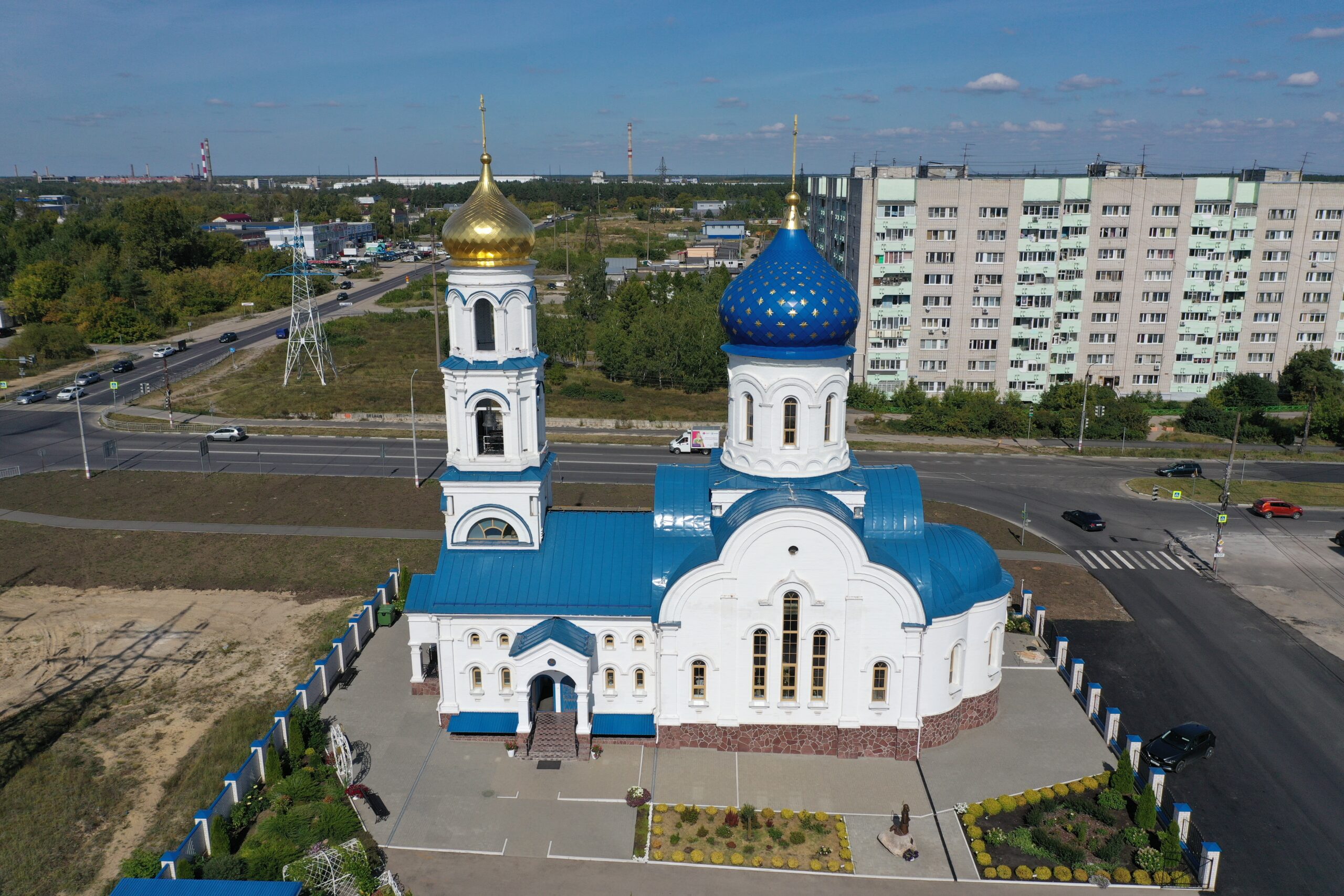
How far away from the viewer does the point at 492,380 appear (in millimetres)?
24156

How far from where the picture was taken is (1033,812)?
69.6 feet

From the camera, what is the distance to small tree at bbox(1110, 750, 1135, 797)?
21859 mm

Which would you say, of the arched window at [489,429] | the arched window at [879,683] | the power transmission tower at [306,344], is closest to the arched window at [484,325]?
the arched window at [489,429]

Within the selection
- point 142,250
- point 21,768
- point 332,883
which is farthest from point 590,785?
point 142,250

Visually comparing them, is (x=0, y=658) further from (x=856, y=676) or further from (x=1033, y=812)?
(x=1033, y=812)

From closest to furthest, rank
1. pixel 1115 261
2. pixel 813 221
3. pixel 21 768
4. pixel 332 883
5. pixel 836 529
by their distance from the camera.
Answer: pixel 332 883 < pixel 836 529 < pixel 21 768 < pixel 1115 261 < pixel 813 221

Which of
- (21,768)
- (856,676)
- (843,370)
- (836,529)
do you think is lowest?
(21,768)

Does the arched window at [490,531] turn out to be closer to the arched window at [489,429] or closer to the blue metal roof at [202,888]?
the arched window at [489,429]

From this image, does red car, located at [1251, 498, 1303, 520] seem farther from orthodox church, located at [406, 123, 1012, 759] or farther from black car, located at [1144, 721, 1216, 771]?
orthodox church, located at [406, 123, 1012, 759]

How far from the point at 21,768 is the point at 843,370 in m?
23.9

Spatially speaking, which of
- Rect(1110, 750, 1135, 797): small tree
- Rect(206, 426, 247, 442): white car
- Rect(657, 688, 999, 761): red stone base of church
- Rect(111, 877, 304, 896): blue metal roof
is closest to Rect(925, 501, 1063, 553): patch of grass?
Rect(657, 688, 999, 761): red stone base of church

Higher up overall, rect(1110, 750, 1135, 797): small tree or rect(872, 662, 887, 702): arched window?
rect(872, 662, 887, 702): arched window

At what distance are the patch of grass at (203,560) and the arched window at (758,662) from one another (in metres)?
17.6

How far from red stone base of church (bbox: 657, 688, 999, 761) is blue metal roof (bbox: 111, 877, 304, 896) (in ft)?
32.0
